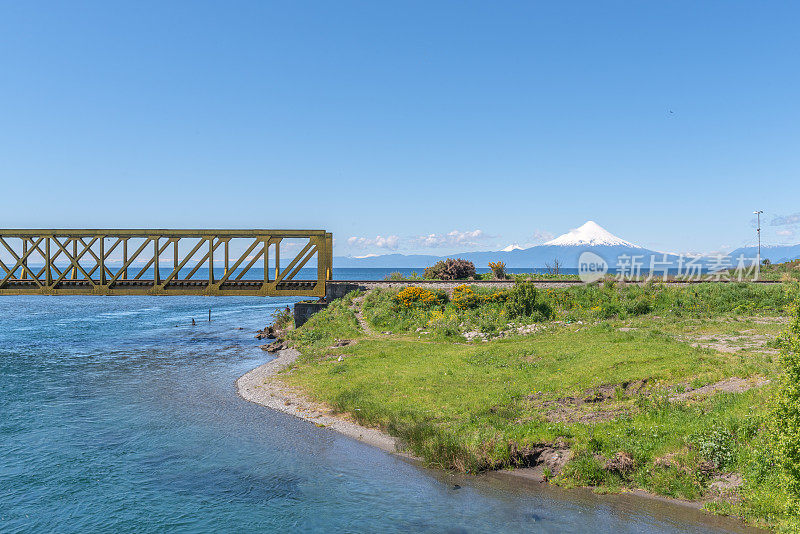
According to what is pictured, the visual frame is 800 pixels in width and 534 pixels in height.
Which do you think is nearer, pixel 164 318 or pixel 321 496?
pixel 321 496

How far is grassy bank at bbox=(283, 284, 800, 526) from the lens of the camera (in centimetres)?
1402

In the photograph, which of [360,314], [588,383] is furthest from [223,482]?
[360,314]

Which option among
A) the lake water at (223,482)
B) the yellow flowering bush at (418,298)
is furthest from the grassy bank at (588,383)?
the yellow flowering bush at (418,298)

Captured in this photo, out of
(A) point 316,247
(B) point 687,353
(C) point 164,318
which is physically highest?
(A) point 316,247

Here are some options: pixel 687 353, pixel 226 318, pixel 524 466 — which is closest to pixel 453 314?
pixel 687 353

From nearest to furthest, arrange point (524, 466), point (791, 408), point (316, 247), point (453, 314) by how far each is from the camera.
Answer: point (791, 408) < point (524, 466) < point (453, 314) < point (316, 247)

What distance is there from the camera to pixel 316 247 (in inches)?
1736

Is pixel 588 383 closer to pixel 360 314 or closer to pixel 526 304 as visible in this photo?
pixel 526 304

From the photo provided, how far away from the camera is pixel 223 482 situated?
1598cm

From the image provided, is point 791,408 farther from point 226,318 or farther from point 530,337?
point 226,318

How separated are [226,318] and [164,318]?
10.4m

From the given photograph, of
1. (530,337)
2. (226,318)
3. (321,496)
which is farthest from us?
(226,318)

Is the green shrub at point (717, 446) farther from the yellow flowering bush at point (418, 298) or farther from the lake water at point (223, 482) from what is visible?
the yellow flowering bush at point (418, 298)

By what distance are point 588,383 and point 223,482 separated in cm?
1464
